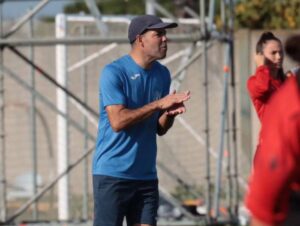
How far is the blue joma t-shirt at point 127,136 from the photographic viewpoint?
6754 millimetres

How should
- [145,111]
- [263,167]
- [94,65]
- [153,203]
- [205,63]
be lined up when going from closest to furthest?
[263,167] < [145,111] < [153,203] < [205,63] < [94,65]

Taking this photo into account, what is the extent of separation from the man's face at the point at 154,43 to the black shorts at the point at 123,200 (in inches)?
32.7

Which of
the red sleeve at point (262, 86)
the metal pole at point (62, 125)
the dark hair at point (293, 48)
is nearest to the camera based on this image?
the dark hair at point (293, 48)

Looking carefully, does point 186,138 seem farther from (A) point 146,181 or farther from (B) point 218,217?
(A) point 146,181

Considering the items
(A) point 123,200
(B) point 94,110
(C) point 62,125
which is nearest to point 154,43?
(A) point 123,200

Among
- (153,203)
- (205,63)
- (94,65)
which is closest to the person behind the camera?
(153,203)

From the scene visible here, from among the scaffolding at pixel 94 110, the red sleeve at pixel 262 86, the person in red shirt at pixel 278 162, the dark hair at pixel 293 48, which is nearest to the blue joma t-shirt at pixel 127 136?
the red sleeve at pixel 262 86

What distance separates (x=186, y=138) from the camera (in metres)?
12.7

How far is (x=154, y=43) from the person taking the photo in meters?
6.83

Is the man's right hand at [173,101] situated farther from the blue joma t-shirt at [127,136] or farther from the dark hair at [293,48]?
the dark hair at [293,48]

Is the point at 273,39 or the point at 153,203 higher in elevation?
the point at 273,39

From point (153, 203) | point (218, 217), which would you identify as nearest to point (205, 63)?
point (218, 217)

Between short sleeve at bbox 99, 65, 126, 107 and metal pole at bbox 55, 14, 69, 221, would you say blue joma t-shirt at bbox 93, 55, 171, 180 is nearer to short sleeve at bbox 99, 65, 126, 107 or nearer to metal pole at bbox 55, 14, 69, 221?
short sleeve at bbox 99, 65, 126, 107

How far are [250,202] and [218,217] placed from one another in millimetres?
6643
